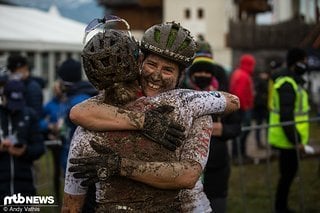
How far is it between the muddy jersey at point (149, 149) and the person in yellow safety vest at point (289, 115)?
3.86 meters

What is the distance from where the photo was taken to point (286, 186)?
6.23 meters

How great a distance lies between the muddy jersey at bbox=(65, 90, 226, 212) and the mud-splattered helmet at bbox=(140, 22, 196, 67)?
0.47 feet

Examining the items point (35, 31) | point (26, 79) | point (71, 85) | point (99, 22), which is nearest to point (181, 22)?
point (35, 31)

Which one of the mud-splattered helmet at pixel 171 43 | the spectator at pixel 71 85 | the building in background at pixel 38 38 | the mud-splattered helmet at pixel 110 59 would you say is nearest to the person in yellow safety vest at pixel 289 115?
the spectator at pixel 71 85

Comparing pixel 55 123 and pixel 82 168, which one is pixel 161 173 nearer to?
pixel 82 168

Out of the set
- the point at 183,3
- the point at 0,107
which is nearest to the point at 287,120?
the point at 0,107

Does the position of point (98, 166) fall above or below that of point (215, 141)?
above

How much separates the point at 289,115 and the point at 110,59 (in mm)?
4256

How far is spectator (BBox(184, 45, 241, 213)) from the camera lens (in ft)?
13.6

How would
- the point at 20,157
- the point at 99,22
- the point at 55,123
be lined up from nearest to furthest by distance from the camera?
the point at 99,22, the point at 20,157, the point at 55,123

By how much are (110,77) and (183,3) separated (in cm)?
2922

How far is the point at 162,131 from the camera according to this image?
2.02 metres

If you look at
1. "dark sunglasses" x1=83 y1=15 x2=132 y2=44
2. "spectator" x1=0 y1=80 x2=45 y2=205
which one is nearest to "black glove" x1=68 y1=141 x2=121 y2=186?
"dark sunglasses" x1=83 y1=15 x2=132 y2=44

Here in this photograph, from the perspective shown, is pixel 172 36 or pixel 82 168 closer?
pixel 82 168
